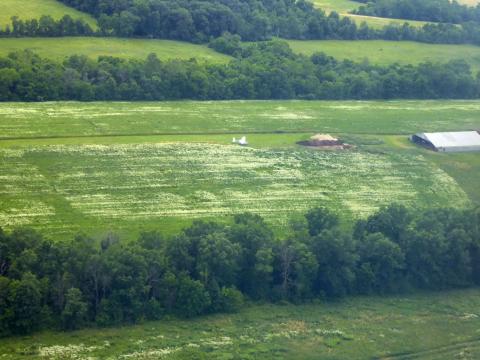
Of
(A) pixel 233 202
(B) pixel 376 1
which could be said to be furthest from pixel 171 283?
(B) pixel 376 1

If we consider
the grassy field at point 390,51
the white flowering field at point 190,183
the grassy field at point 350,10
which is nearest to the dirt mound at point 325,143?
the white flowering field at point 190,183

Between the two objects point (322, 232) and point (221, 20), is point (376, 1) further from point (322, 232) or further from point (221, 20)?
point (322, 232)

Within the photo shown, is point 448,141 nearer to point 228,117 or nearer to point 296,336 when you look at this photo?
point 228,117

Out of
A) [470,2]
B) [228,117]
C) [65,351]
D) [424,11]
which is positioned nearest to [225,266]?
[65,351]

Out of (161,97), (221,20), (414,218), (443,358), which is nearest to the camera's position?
(443,358)

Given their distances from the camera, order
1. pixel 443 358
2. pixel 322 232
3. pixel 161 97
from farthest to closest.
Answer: pixel 161 97 → pixel 322 232 → pixel 443 358

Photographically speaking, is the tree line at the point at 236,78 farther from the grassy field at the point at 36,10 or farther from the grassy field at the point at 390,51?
the grassy field at the point at 36,10

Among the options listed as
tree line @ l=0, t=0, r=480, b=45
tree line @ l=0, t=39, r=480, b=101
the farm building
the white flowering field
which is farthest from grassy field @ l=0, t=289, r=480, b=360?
tree line @ l=0, t=0, r=480, b=45

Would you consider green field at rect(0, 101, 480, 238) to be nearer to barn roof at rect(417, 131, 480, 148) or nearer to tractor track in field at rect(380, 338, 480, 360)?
barn roof at rect(417, 131, 480, 148)
